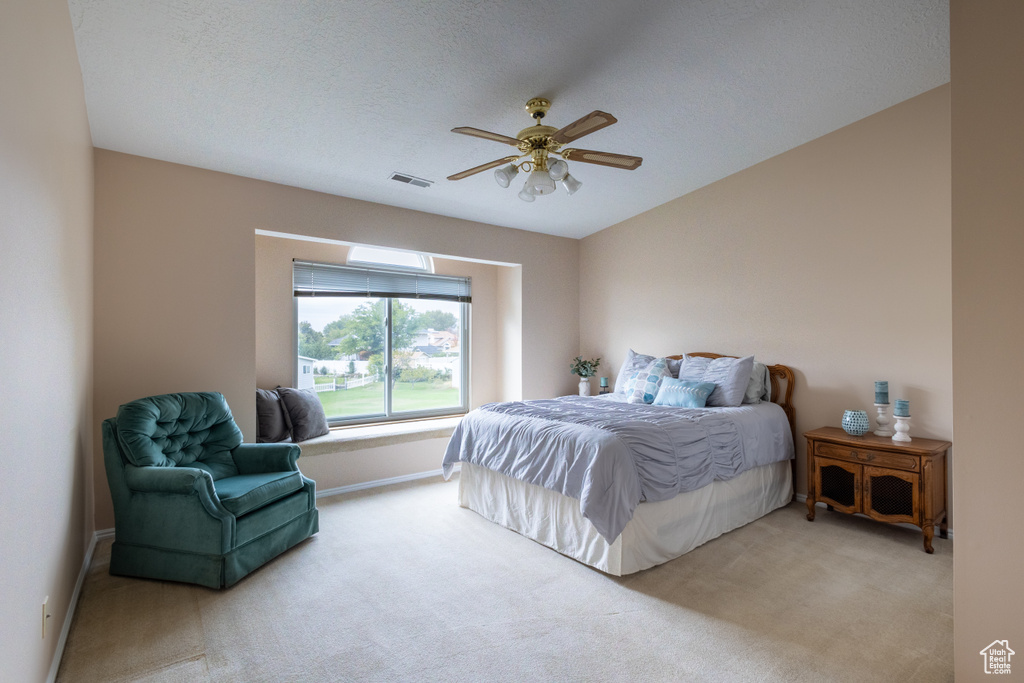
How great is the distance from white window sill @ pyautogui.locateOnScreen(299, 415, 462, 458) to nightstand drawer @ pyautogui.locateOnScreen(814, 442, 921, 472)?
9.81 ft

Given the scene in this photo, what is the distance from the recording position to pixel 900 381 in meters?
3.62

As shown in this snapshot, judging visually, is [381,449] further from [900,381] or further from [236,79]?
[900,381]

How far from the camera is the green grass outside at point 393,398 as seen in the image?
16.9 ft

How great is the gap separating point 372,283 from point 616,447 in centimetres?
346

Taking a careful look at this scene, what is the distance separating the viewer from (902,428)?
336 centimetres

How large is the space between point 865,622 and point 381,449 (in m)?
3.73

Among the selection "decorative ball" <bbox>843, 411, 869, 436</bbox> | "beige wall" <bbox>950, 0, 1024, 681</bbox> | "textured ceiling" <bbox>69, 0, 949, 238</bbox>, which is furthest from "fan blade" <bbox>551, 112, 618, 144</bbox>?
"decorative ball" <bbox>843, 411, 869, 436</bbox>

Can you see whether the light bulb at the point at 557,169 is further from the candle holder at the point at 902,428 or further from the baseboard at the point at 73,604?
the baseboard at the point at 73,604

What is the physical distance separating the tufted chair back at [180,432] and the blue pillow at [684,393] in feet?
10.8

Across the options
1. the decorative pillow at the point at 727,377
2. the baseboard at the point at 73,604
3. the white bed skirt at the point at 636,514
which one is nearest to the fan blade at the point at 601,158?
the white bed skirt at the point at 636,514

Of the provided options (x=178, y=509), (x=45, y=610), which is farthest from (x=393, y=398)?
(x=45, y=610)

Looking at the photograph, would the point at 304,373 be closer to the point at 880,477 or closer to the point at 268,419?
the point at 268,419

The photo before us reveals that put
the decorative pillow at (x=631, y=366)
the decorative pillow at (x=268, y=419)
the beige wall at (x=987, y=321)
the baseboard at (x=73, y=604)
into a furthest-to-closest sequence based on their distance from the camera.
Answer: the decorative pillow at (x=631, y=366) < the decorative pillow at (x=268, y=419) < the baseboard at (x=73, y=604) < the beige wall at (x=987, y=321)

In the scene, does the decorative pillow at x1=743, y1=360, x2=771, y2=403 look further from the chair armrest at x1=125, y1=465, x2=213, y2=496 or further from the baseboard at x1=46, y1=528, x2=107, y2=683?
the baseboard at x1=46, y1=528, x2=107, y2=683
